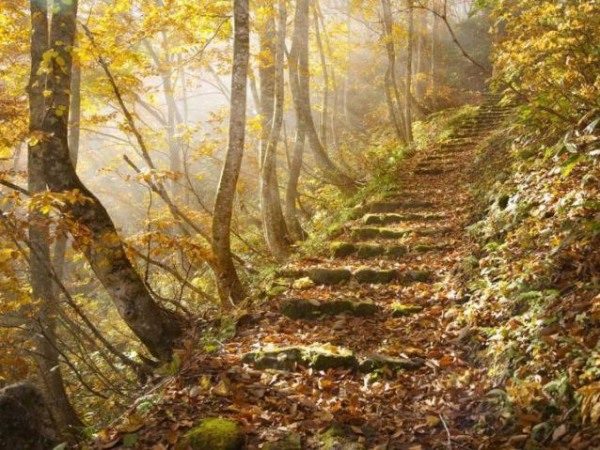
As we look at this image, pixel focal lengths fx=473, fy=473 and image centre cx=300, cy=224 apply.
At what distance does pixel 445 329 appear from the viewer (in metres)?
5.02

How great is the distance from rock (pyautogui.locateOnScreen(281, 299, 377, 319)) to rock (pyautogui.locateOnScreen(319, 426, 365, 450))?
2143mm

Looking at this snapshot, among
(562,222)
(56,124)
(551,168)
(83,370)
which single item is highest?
(56,124)

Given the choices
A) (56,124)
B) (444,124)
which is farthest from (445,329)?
(444,124)

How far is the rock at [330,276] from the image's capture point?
Answer: 6570 millimetres

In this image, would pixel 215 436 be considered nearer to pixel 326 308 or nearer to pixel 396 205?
pixel 326 308

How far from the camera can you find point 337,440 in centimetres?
345

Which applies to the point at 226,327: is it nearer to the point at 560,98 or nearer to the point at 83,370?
the point at 560,98

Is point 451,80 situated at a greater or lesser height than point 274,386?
greater

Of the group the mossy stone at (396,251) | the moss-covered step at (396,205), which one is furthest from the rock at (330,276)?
the moss-covered step at (396,205)

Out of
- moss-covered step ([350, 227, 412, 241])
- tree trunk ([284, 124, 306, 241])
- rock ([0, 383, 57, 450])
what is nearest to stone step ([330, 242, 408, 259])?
moss-covered step ([350, 227, 412, 241])

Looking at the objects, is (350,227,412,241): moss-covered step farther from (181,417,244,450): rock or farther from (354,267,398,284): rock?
(181,417,244,450): rock

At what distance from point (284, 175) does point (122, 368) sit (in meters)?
13.7

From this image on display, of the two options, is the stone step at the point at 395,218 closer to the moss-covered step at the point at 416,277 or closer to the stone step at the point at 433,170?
the moss-covered step at the point at 416,277

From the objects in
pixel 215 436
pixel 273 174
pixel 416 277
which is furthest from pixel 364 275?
pixel 273 174
